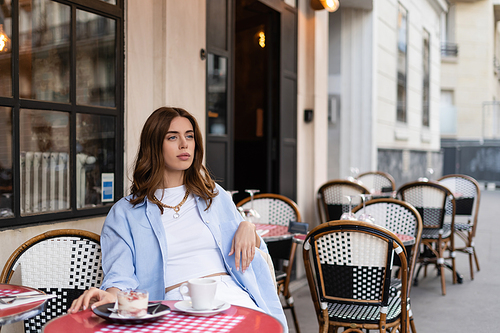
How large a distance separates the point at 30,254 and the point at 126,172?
1.17m

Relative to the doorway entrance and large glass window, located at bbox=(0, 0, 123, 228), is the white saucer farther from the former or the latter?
the doorway entrance

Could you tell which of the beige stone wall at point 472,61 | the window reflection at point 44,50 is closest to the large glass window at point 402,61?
the window reflection at point 44,50

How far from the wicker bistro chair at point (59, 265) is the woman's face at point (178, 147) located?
483 mm

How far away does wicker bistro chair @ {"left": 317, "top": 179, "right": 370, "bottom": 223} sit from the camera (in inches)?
204

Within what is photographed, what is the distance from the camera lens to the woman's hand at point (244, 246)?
192 centimetres

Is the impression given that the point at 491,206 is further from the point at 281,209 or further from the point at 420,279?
the point at 281,209

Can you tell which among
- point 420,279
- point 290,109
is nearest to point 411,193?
point 420,279

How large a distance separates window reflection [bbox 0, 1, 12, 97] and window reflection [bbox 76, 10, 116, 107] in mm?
437

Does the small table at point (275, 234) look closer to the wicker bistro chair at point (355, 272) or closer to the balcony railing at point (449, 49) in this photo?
the wicker bistro chair at point (355, 272)

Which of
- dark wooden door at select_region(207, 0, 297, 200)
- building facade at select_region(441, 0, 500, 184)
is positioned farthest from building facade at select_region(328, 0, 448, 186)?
building facade at select_region(441, 0, 500, 184)

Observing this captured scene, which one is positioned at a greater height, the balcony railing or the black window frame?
the balcony railing

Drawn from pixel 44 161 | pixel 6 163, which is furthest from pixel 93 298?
pixel 44 161

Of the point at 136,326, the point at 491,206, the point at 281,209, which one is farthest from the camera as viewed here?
the point at 491,206

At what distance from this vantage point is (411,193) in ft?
16.4
